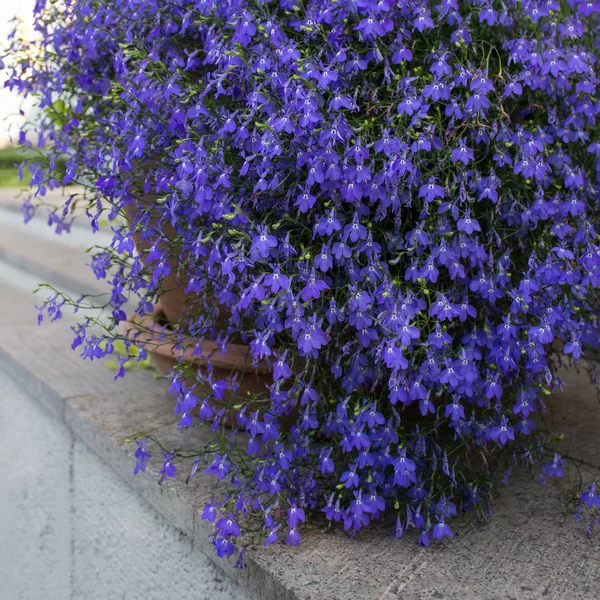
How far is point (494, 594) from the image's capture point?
3.81 feet

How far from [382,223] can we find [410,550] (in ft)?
1.91

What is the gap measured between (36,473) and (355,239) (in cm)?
135

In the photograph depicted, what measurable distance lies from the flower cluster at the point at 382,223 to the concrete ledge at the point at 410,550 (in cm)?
5

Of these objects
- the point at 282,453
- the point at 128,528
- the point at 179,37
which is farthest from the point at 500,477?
the point at 179,37

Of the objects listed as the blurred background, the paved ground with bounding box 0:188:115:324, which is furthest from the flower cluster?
the paved ground with bounding box 0:188:115:324

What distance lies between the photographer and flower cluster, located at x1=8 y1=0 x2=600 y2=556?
3.97ft

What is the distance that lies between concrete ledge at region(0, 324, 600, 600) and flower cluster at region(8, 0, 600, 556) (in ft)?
0.18

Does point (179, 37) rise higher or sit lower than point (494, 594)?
higher

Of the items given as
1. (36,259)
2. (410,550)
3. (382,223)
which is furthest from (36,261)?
(410,550)

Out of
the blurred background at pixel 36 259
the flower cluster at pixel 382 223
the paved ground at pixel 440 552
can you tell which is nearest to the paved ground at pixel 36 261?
the blurred background at pixel 36 259

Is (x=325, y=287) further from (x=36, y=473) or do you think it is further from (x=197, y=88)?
(x=36, y=473)

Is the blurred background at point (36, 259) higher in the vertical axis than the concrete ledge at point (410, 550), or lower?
lower

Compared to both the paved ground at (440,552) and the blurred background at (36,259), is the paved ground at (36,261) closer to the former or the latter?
the blurred background at (36,259)

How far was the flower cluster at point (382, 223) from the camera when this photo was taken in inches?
47.7
